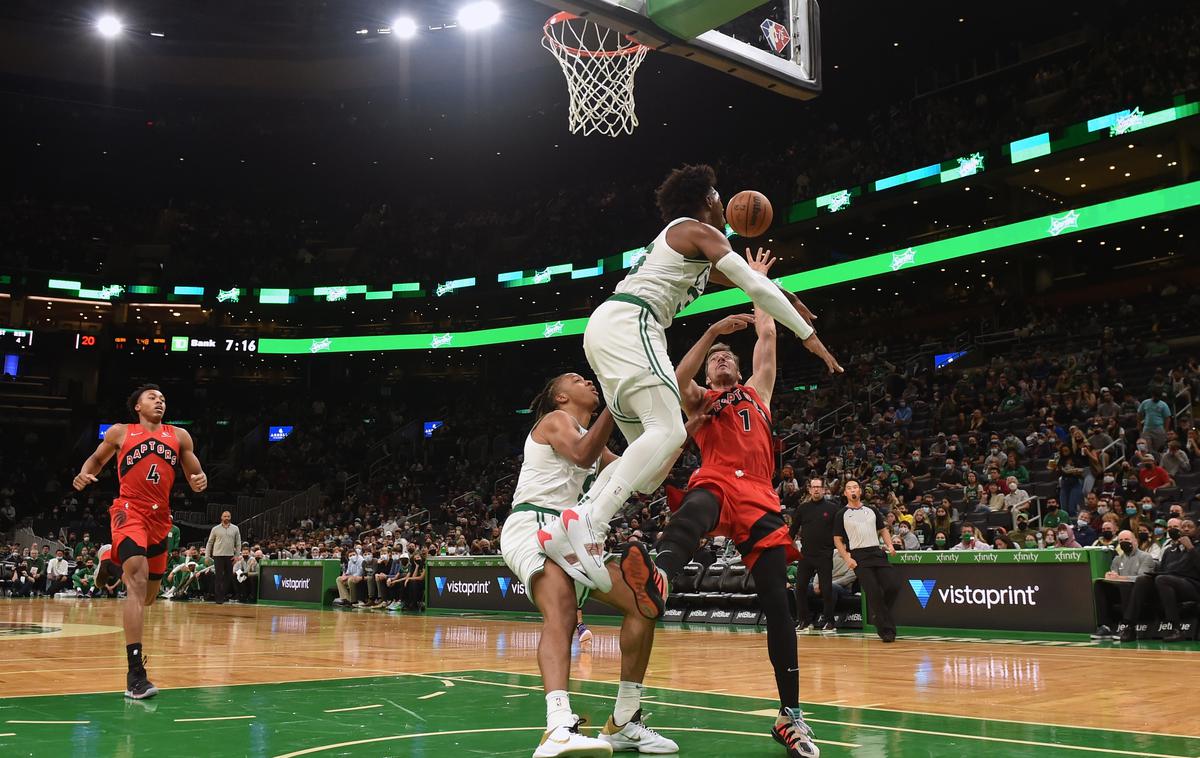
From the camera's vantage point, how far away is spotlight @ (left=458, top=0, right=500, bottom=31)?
2949cm

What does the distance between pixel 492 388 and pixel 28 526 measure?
18.2 m

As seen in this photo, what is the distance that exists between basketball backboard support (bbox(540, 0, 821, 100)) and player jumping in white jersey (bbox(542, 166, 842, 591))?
2.87 meters

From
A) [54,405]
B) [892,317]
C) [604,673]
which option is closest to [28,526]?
[54,405]

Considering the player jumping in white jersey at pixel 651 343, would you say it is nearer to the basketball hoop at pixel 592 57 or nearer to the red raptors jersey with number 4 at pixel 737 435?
the red raptors jersey with number 4 at pixel 737 435

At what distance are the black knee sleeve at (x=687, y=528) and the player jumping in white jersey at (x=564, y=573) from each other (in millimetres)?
238

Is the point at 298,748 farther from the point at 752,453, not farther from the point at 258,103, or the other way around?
the point at 258,103

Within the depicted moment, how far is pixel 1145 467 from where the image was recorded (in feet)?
49.5

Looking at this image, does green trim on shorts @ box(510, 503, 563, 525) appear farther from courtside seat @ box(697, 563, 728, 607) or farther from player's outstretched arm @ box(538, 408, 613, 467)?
courtside seat @ box(697, 563, 728, 607)

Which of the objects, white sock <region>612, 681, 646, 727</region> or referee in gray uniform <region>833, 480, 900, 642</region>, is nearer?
white sock <region>612, 681, 646, 727</region>

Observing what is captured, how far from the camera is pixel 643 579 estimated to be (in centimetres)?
402

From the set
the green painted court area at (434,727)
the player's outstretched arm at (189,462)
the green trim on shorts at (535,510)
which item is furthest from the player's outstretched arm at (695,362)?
the player's outstretched arm at (189,462)

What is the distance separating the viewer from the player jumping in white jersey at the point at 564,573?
4043mm

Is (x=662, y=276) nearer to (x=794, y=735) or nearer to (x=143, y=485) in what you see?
(x=794, y=735)

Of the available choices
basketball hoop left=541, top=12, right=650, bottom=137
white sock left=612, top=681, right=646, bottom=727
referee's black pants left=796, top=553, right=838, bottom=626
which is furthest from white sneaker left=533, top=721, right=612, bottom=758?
basketball hoop left=541, top=12, right=650, bottom=137
